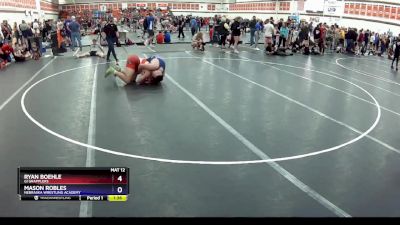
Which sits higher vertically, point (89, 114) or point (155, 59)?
point (155, 59)

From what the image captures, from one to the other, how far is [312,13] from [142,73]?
3015cm

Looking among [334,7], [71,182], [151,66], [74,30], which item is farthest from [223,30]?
[71,182]

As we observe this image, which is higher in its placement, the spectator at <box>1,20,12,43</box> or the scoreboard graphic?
the spectator at <box>1,20,12,43</box>

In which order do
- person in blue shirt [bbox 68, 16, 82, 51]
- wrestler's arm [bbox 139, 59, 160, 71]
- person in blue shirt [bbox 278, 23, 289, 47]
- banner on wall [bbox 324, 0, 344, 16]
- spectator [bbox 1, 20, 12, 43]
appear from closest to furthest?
wrestler's arm [bbox 139, 59, 160, 71] < spectator [bbox 1, 20, 12, 43] < person in blue shirt [bbox 68, 16, 82, 51] < person in blue shirt [bbox 278, 23, 289, 47] < banner on wall [bbox 324, 0, 344, 16]

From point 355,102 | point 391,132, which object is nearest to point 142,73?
point 355,102

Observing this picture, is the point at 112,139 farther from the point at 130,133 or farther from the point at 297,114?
the point at 297,114

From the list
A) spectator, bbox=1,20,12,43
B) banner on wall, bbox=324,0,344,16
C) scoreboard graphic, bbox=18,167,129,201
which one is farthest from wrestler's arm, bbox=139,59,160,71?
banner on wall, bbox=324,0,344,16

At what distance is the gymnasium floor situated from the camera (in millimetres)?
5164

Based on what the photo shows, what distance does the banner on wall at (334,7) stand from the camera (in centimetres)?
3341

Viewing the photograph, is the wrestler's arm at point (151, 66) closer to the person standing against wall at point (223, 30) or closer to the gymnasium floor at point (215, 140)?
the gymnasium floor at point (215, 140)

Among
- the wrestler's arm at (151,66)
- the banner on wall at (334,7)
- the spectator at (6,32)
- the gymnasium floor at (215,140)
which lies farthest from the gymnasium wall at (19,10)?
the banner on wall at (334,7)

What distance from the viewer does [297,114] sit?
9.58 m

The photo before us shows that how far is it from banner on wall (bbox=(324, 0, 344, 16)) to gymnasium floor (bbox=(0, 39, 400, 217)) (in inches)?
838

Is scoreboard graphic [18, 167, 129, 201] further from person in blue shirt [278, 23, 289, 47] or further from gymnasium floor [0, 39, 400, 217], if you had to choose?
person in blue shirt [278, 23, 289, 47]
